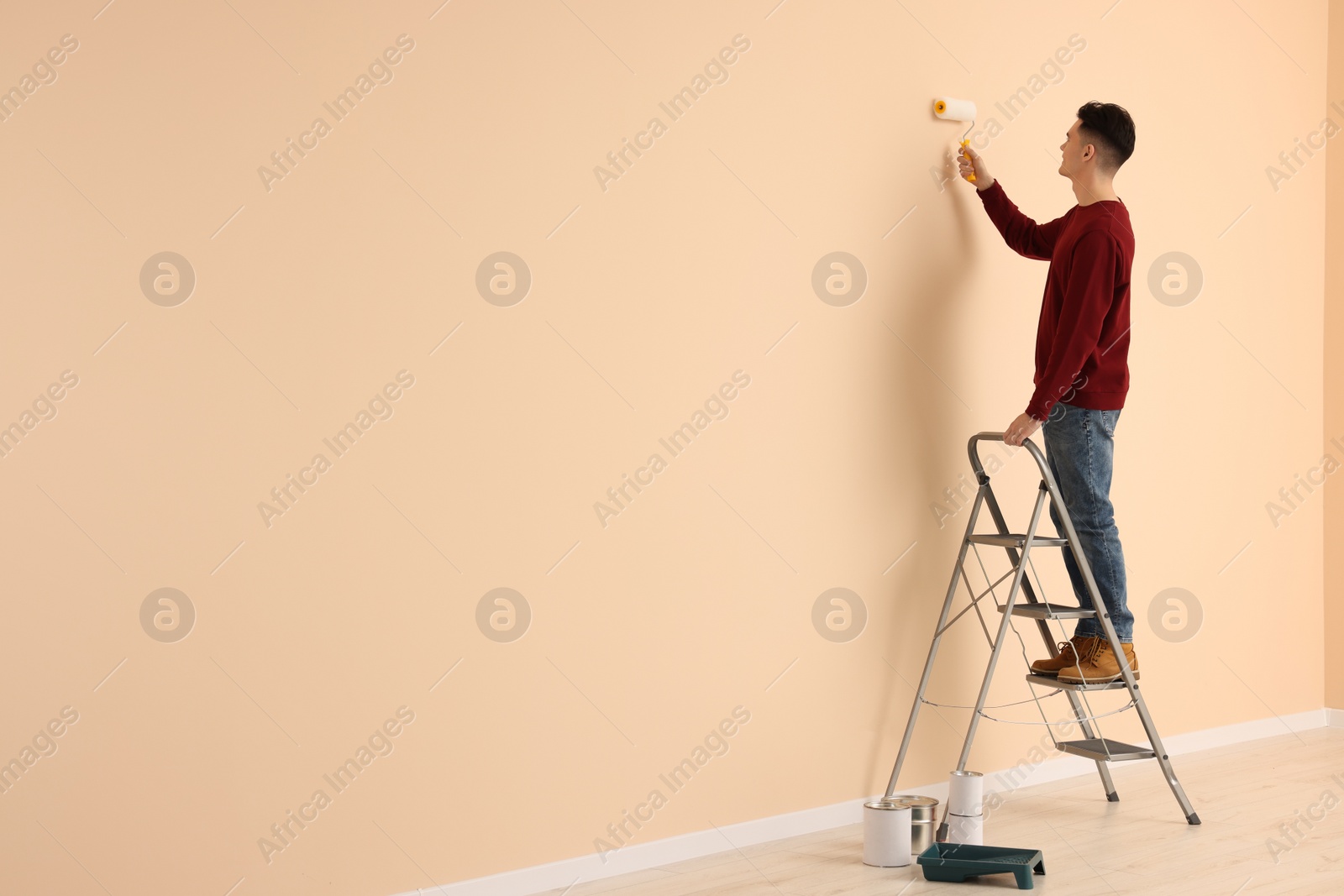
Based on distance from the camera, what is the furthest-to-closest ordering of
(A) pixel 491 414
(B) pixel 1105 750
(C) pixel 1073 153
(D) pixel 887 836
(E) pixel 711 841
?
(C) pixel 1073 153 → (B) pixel 1105 750 → (E) pixel 711 841 → (D) pixel 887 836 → (A) pixel 491 414

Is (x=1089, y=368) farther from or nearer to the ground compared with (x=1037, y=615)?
farther from the ground

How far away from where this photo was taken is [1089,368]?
303 centimetres

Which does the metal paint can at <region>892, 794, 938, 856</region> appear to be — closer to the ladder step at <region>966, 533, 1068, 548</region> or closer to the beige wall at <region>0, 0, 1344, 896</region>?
the beige wall at <region>0, 0, 1344, 896</region>

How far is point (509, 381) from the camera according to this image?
2490 mm

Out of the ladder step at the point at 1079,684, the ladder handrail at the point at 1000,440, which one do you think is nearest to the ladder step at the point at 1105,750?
the ladder step at the point at 1079,684

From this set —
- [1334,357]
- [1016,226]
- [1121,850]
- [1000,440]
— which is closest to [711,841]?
[1121,850]

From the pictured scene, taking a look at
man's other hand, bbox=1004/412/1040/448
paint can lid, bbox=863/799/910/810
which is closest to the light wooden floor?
paint can lid, bbox=863/799/910/810

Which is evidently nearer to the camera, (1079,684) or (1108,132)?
(1079,684)

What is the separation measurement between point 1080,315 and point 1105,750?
1.14m

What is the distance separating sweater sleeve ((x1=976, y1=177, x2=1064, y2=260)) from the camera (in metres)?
3.20

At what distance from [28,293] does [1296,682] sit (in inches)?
166

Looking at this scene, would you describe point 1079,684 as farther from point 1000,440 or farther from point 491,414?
point 491,414

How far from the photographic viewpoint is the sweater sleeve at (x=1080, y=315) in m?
2.92

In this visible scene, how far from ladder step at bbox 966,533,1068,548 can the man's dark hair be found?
1046 mm
